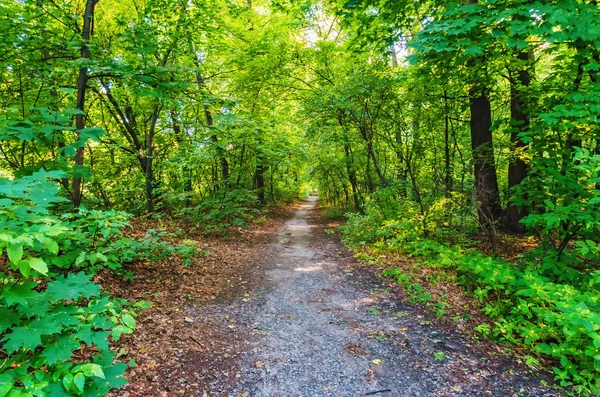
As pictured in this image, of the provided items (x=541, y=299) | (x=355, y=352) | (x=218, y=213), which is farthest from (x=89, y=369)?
(x=218, y=213)

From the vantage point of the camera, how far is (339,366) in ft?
11.1

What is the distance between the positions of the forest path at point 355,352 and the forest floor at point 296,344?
0.5 inches

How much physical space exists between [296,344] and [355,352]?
0.79 meters

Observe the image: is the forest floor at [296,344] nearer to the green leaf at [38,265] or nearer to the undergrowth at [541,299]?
the undergrowth at [541,299]

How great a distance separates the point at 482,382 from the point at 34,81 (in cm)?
920

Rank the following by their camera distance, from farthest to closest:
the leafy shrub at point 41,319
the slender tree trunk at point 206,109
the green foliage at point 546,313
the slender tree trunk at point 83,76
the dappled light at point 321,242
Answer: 1. the slender tree trunk at point 206,109
2. the slender tree trunk at point 83,76
3. the green foliage at point 546,313
4. the dappled light at point 321,242
5. the leafy shrub at point 41,319

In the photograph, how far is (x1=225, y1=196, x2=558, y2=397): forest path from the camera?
3045mm

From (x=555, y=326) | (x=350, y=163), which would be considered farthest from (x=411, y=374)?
(x=350, y=163)

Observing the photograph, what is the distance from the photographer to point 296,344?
152 inches

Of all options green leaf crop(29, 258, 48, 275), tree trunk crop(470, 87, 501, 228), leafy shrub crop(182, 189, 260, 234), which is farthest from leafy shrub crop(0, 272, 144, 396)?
leafy shrub crop(182, 189, 260, 234)

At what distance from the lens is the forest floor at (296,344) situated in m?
3.05

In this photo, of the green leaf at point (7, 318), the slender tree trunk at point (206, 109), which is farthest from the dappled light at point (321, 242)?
the slender tree trunk at point (206, 109)

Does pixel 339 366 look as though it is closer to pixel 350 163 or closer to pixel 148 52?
pixel 148 52

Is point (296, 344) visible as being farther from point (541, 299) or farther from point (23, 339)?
point (541, 299)
